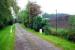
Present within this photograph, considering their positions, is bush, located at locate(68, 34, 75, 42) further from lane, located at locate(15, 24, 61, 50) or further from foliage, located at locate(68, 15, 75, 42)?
lane, located at locate(15, 24, 61, 50)

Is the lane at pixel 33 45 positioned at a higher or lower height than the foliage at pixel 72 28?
lower

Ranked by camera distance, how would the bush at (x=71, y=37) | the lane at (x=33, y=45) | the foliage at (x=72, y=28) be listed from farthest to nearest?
the foliage at (x=72, y=28) → the bush at (x=71, y=37) → the lane at (x=33, y=45)

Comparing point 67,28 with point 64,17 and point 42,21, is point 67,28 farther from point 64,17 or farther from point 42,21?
point 42,21

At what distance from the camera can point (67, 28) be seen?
94.2ft

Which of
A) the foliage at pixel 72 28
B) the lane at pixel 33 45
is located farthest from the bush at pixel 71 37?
the lane at pixel 33 45

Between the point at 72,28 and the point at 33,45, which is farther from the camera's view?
the point at 72,28

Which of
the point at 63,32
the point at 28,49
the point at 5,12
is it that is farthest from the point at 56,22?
the point at 28,49

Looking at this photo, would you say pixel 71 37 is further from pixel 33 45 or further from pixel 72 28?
pixel 33 45

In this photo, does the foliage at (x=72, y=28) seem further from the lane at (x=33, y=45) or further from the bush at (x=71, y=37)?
the lane at (x=33, y=45)

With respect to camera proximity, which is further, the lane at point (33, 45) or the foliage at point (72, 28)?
the foliage at point (72, 28)

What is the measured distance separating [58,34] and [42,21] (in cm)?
1191

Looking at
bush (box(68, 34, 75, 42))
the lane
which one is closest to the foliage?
bush (box(68, 34, 75, 42))

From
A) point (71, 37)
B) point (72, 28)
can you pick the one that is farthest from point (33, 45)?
point (72, 28)

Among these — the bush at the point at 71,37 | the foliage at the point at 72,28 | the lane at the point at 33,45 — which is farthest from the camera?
the foliage at the point at 72,28
